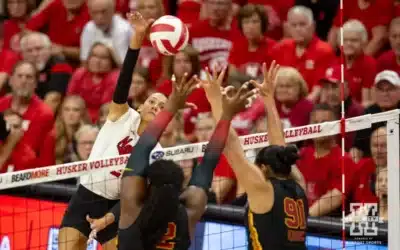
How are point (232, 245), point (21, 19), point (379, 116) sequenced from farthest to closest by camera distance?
point (21, 19) < point (232, 245) < point (379, 116)

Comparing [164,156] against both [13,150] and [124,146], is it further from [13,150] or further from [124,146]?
[13,150]

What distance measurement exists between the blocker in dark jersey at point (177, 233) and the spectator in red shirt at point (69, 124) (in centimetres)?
509

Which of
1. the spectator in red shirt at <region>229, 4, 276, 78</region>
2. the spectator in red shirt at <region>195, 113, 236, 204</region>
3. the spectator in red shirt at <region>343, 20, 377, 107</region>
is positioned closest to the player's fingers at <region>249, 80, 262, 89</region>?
the spectator in red shirt at <region>195, 113, 236, 204</region>

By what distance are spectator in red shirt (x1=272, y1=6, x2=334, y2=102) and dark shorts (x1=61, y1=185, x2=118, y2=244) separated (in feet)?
12.4

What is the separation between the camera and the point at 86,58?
45.0ft

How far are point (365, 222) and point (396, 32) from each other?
2829 millimetres

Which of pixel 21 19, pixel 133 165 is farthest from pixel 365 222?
pixel 21 19

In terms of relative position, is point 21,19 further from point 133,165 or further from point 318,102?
point 133,165

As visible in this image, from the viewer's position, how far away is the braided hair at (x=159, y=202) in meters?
7.35

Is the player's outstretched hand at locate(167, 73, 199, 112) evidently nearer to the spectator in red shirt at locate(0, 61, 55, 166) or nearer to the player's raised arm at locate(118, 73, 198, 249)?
the player's raised arm at locate(118, 73, 198, 249)

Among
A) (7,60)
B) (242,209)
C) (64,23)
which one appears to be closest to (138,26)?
(242,209)

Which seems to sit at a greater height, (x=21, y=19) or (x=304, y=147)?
(x=21, y=19)

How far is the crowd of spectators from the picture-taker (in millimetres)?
11219

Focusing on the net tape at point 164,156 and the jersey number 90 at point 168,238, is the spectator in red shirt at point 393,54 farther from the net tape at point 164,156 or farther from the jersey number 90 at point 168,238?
the jersey number 90 at point 168,238
